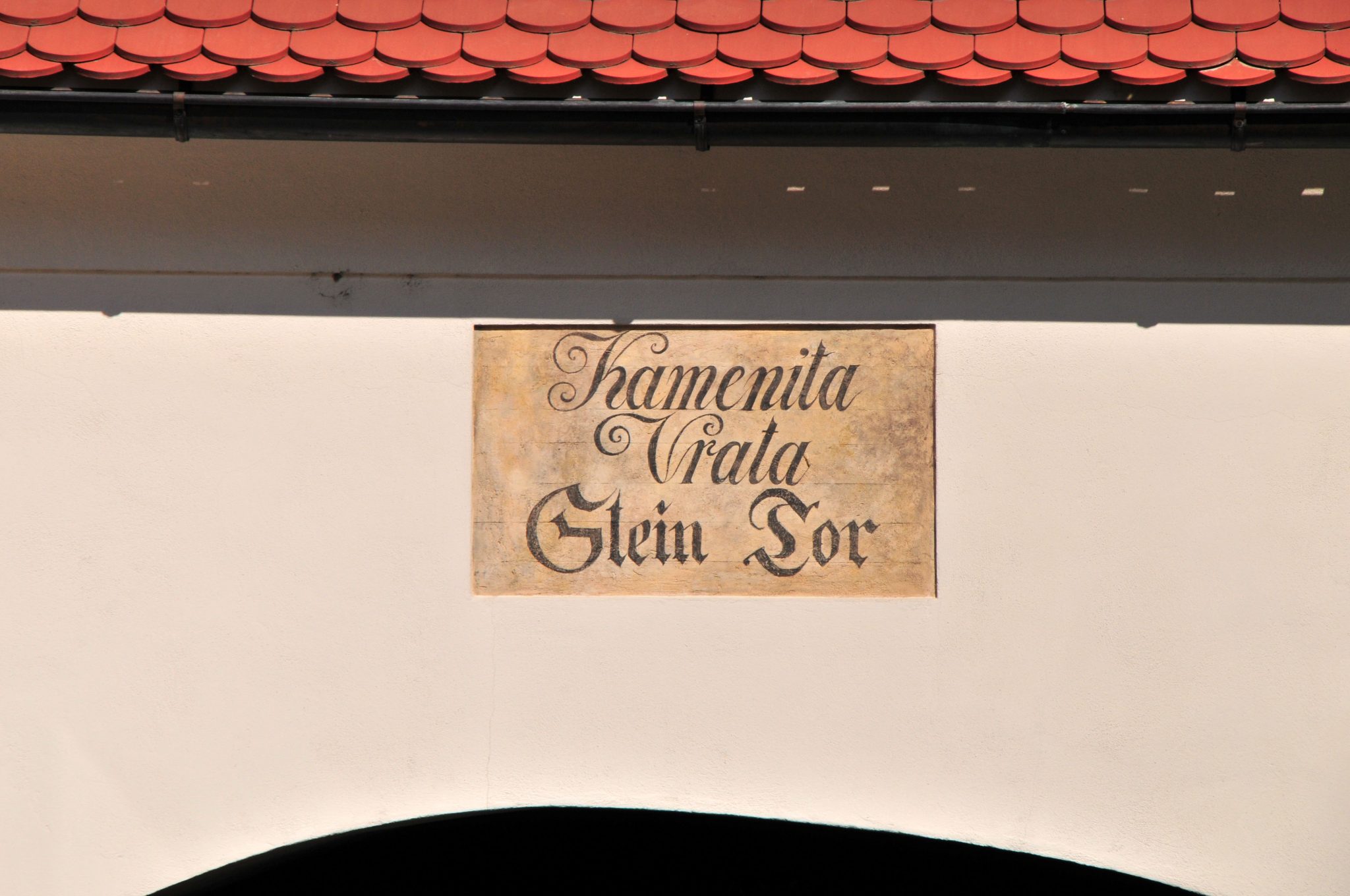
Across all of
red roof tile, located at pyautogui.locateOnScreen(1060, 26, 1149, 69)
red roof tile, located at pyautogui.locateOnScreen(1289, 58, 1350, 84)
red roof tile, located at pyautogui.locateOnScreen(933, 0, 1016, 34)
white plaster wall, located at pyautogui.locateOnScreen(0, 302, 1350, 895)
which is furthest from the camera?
white plaster wall, located at pyautogui.locateOnScreen(0, 302, 1350, 895)

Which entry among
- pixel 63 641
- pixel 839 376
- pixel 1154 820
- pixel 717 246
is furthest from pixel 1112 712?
pixel 63 641

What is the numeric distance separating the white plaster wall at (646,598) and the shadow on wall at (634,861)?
3.3 inches

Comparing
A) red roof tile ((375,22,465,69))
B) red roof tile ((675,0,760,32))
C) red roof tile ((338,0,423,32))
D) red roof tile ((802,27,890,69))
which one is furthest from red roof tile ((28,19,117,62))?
red roof tile ((802,27,890,69))

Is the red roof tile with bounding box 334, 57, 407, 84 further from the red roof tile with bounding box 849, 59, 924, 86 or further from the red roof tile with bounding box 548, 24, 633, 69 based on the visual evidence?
the red roof tile with bounding box 849, 59, 924, 86

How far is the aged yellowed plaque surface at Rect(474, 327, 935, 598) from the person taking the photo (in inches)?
162

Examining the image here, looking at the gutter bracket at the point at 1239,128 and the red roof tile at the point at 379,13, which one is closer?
the gutter bracket at the point at 1239,128

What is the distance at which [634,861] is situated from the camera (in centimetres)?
458

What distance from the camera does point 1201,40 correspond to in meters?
3.76

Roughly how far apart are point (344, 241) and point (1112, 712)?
3.27 m

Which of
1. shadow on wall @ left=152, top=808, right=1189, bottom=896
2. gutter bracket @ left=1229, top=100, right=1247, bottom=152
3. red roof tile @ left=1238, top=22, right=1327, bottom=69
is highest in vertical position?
red roof tile @ left=1238, top=22, right=1327, bottom=69

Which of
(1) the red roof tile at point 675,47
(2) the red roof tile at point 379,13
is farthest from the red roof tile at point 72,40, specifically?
(1) the red roof tile at point 675,47

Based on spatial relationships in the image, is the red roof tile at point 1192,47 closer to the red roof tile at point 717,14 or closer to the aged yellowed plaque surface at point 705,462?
the aged yellowed plaque surface at point 705,462

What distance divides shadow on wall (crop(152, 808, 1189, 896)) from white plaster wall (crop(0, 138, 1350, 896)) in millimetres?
83

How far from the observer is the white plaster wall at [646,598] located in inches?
158
